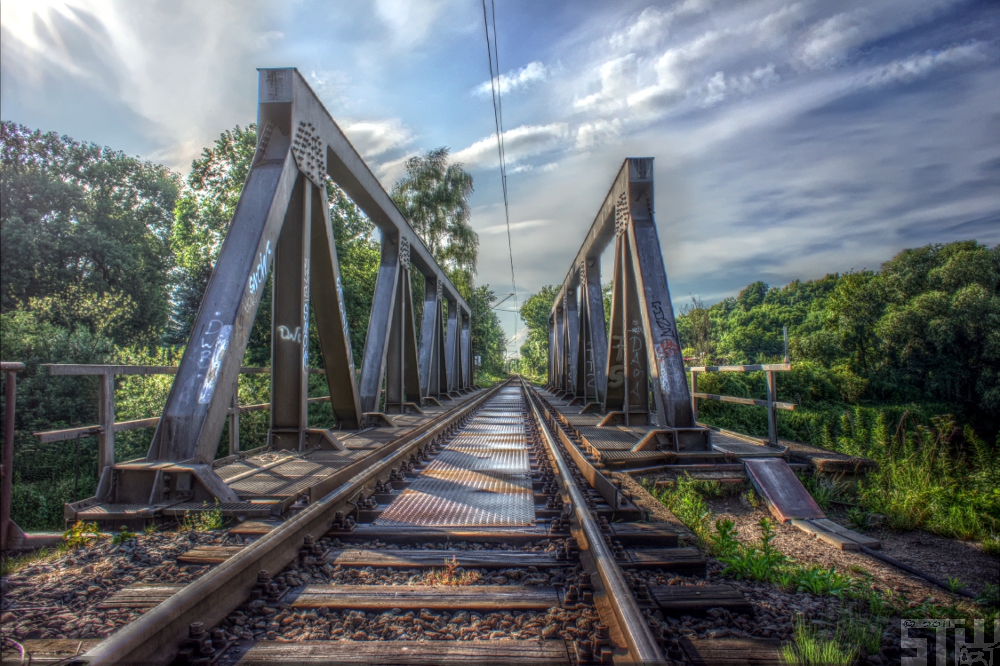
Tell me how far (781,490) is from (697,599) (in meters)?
2.56

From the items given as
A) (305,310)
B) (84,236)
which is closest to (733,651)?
(305,310)

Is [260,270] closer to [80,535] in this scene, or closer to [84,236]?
[80,535]

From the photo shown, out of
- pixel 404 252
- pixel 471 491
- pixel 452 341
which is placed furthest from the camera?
pixel 452 341

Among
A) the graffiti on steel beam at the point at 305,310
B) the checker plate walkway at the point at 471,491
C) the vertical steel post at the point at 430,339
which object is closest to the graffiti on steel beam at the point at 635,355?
the checker plate walkway at the point at 471,491

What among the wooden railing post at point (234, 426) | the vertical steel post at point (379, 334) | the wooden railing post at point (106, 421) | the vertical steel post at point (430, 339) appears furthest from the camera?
the vertical steel post at point (430, 339)

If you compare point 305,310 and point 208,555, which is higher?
point 305,310

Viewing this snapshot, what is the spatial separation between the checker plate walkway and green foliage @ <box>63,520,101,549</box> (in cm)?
163

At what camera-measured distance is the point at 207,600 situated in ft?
6.78

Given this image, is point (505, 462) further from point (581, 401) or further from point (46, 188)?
point (46, 188)

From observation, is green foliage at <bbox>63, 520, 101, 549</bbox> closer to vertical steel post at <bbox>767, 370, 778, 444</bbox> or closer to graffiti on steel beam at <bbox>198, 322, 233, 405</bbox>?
graffiti on steel beam at <bbox>198, 322, 233, 405</bbox>

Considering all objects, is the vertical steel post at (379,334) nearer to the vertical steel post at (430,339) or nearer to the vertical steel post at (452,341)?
the vertical steel post at (430,339)

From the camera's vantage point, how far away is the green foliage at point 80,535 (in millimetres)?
2920

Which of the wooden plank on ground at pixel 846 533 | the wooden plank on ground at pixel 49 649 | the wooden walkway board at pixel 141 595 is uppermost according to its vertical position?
the wooden plank on ground at pixel 49 649

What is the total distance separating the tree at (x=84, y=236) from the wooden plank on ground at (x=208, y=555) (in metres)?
23.7
